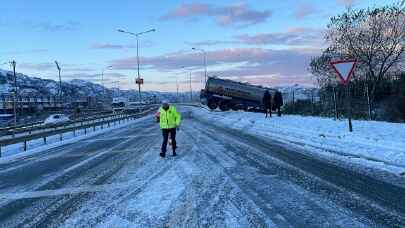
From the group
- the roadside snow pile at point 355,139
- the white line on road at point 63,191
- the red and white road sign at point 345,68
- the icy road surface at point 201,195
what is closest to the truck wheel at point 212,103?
the roadside snow pile at point 355,139

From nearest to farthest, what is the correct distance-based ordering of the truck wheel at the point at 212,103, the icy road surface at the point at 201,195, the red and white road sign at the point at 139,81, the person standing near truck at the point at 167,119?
the icy road surface at the point at 201,195, the person standing near truck at the point at 167,119, the truck wheel at the point at 212,103, the red and white road sign at the point at 139,81

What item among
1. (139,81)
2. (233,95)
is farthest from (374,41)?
(139,81)

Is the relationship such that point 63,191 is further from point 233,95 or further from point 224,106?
point 224,106

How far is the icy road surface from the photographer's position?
22.1 feet

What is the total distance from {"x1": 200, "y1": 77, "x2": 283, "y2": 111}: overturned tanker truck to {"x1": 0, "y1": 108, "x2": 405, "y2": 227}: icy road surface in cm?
3584

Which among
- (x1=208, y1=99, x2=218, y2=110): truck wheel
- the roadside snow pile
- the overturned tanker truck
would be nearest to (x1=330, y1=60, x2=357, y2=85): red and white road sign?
the roadside snow pile

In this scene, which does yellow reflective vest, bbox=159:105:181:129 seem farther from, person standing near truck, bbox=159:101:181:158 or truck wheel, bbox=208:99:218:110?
truck wheel, bbox=208:99:218:110

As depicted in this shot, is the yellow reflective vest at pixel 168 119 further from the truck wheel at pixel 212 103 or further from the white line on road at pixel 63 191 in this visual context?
the truck wheel at pixel 212 103

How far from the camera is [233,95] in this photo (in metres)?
51.0

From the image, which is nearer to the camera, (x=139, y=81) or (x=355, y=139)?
(x=355, y=139)

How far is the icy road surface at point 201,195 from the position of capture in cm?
673

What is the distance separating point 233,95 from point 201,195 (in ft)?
140

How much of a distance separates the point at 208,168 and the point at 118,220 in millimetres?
5177

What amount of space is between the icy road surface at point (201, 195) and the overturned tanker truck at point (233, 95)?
35.8m
